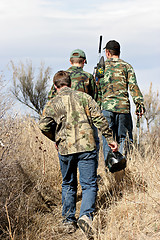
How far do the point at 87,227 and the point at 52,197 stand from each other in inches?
60.6

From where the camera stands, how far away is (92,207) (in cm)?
333

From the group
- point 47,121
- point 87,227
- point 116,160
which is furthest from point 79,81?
point 87,227

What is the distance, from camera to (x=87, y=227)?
10.2 feet

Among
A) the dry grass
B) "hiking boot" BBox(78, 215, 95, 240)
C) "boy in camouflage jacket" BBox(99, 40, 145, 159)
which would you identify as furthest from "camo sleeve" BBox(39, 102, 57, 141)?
"boy in camouflage jacket" BBox(99, 40, 145, 159)

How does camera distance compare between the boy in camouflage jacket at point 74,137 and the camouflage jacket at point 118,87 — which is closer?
the boy in camouflage jacket at point 74,137

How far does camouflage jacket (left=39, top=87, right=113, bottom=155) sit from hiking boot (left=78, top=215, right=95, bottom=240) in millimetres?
640

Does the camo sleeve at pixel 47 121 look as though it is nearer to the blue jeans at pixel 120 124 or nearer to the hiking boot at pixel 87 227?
the hiking boot at pixel 87 227

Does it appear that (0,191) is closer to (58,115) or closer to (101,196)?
(58,115)

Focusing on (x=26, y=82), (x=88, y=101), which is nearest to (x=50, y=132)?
(x=88, y=101)

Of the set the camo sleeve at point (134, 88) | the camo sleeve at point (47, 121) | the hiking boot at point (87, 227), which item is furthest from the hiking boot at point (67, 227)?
the camo sleeve at point (134, 88)

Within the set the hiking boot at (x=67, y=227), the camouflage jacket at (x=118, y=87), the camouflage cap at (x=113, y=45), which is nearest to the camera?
the hiking boot at (x=67, y=227)

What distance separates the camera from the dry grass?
320 centimetres

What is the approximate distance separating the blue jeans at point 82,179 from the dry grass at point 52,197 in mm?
181

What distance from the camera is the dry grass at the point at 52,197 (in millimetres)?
3203
